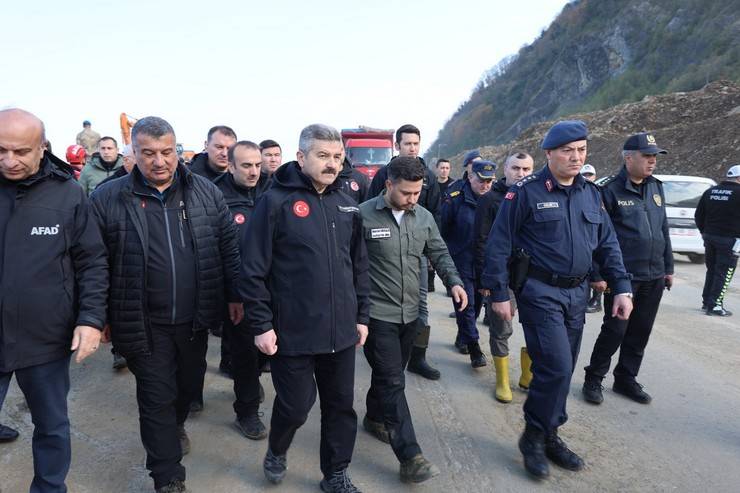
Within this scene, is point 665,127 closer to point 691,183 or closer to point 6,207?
point 691,183

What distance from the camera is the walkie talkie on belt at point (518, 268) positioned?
3.34 m

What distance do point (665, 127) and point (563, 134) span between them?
24.6 m

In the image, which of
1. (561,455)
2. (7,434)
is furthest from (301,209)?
(7,434)

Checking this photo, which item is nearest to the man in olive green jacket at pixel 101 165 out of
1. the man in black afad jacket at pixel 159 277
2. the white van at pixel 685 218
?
the man in black afad jacket at pixel 159 277

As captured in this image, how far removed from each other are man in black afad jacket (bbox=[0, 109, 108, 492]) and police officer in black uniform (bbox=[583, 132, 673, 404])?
3635 millimetres

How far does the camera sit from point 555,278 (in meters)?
3.26

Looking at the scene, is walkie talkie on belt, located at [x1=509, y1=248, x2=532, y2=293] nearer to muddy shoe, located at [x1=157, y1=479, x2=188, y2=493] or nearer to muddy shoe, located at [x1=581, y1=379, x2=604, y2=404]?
muddy shoe, located at [x1=581, y1=379, x2=604, y2=404]

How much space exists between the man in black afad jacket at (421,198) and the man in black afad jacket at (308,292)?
1.60 m

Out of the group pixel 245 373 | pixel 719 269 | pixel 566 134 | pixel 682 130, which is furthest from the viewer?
pixel 682 130

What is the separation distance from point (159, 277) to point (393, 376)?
1445 mm

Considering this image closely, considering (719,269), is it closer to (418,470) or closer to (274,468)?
(418,470)

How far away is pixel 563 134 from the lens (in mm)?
3309

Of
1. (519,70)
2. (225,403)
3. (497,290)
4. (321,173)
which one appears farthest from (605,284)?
(519,70)

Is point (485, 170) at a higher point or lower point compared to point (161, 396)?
higher
